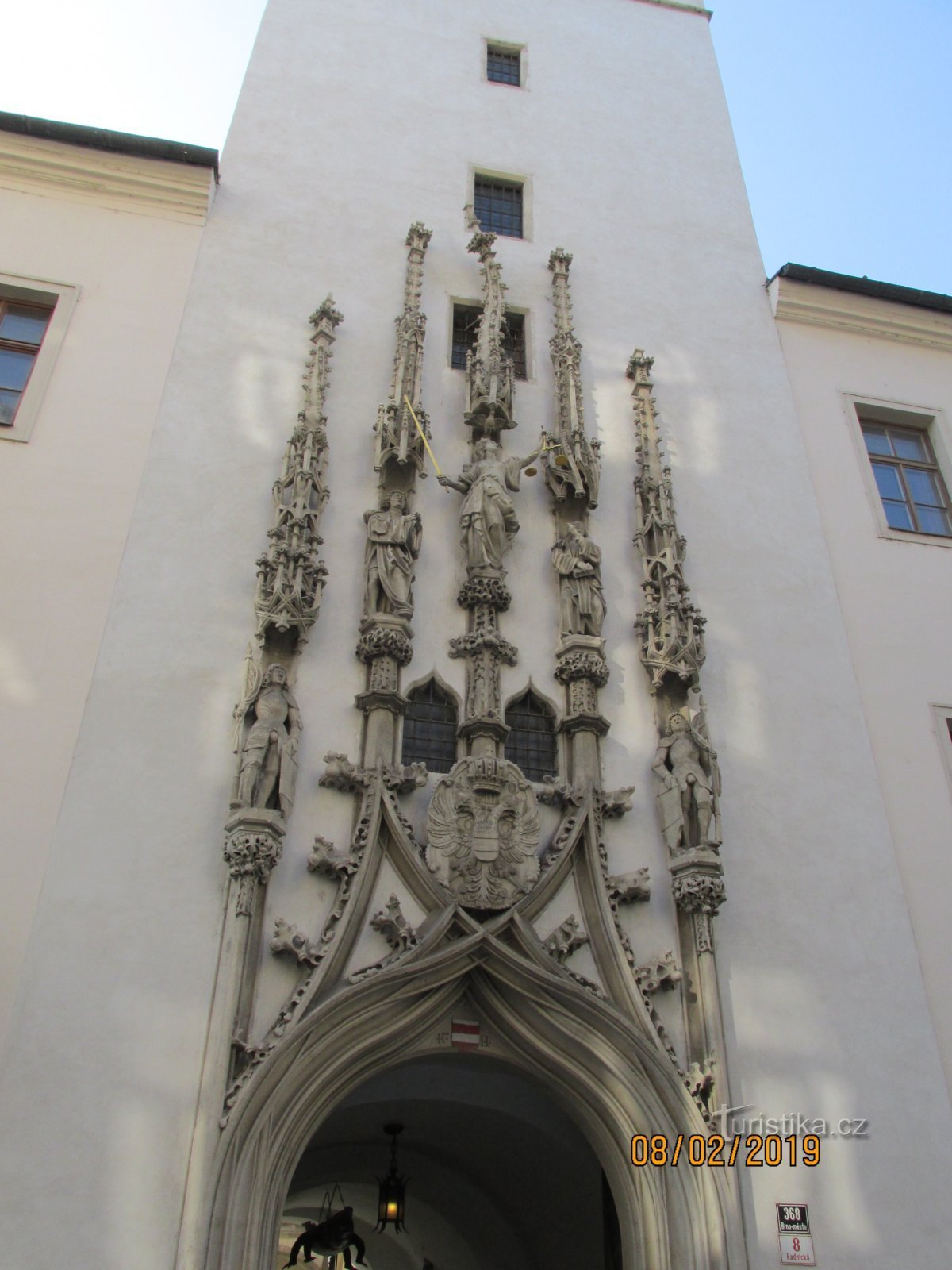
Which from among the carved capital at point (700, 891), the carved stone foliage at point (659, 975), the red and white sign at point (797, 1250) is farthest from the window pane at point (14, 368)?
the red and white sign at point (797, 1250)

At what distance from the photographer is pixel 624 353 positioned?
11.0m

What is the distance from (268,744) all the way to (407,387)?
12.3 feet

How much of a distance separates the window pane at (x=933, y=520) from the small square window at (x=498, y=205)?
16.3 ft

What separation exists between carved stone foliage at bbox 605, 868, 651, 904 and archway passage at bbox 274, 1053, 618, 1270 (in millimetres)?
1302

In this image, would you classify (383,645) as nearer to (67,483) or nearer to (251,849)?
(251,849)

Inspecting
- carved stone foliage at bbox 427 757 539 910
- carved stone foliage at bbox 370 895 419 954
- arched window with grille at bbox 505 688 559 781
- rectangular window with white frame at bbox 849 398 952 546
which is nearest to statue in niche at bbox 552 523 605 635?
arched window with grille at bbox 505 688 559 781

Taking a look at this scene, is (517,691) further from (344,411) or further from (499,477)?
(344,411)

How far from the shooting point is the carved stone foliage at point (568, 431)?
9.47 metres

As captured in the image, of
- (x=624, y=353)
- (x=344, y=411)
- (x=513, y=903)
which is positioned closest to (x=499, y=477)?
(x=344, y=411)

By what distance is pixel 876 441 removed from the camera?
11375mm

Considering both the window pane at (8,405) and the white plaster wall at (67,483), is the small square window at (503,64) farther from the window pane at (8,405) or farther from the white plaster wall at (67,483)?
the window pane at (8,405)

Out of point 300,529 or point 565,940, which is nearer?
point 565,940

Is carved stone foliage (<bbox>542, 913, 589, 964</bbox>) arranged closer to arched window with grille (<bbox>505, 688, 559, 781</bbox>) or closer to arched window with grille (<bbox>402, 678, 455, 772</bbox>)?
arched window with grille (<bbox>505, 688, 559, 781</bbox>)
